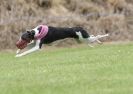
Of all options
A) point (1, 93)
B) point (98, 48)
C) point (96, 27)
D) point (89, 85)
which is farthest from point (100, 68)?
point (96, 27)

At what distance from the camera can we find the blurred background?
90.5 ft

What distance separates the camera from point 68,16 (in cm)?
2931

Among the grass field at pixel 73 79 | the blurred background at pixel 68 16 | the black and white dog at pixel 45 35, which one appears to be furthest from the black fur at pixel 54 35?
the blurred background at pixel 68 16

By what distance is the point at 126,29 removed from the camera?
29812mm

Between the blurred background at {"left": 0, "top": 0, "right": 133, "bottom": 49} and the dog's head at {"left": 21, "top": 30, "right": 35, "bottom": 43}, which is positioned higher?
the dog's head at {"left": 21, "top": 30, "right": 35, "bottom": 43}

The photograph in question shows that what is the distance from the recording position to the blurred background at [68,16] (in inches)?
1086

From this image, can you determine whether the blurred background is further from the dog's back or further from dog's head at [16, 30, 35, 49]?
dog's head at [16, 30, 35, 49]

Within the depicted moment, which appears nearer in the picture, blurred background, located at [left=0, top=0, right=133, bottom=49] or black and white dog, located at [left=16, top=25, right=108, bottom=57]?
black and white dog, located at [left=16, top=25, right=108, bottom=57]

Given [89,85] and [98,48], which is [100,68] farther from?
[98,48]

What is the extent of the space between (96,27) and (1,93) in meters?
18.3

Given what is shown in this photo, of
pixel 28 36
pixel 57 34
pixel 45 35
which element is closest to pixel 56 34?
pixel 57 34

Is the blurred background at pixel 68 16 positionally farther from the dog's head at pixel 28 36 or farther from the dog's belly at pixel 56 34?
the dog's head at pixel 28 36

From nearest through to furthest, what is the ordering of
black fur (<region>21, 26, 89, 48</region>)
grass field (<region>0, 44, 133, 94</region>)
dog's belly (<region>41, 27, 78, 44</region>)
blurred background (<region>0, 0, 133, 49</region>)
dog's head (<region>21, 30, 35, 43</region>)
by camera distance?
1. grass field (<region>0, 44, 133, 94</region>)
2. dog's head (<region>21, 30, 35, 43</region>)
3. black fur (<region>21, 26, 89, 48</region>)
4. dog's belly (<region>41, 27, 78, 44</region>)
5. blurred background (<region>0, 0, 133, 49</region>)

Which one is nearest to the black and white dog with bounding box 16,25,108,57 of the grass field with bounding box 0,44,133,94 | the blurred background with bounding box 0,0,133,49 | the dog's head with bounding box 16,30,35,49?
the dog's head with bounding box 16,30,35,49
